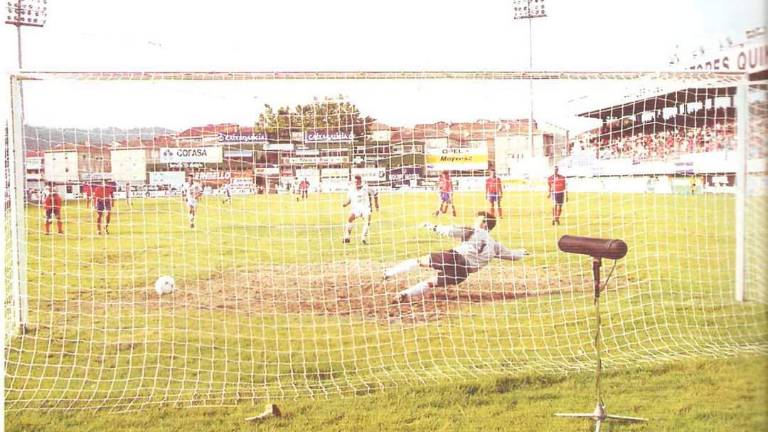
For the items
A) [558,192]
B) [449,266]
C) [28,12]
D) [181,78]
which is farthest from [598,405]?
[28,12]

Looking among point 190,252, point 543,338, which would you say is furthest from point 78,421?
point 190,252

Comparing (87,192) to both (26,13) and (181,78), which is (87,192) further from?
(26,13)

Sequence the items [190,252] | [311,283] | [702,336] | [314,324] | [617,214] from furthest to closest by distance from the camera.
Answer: [617,214]
[190,252]
[311,283]
[314,324]
[702,336]

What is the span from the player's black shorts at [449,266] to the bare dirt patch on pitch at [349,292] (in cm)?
17

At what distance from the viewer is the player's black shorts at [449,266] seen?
251 inches

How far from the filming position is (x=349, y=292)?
6.98m

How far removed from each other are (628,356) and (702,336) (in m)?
0.99

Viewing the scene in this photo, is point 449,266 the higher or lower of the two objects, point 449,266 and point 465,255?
the lower

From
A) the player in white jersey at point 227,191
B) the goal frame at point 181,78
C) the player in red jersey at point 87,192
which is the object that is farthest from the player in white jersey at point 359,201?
the goal frame at point 181,78

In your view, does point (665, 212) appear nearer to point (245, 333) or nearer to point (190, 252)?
point (190, 252)

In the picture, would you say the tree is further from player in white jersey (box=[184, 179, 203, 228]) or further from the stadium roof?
player in white jersey (box=[184, 179, 203, 228])

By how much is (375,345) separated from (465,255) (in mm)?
1649

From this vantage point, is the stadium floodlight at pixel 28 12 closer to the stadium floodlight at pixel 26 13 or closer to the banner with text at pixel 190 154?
the stadium floodlight at pixel 26 13

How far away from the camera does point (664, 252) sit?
30.4ft
